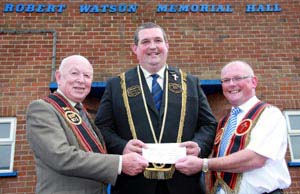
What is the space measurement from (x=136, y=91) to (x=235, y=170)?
1003 mm

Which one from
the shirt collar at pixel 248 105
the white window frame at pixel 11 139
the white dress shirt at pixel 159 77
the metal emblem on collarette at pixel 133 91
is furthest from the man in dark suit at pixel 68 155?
the white window frame at pixel 11 139

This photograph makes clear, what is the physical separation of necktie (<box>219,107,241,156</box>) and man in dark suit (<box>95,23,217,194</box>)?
0.43 ft

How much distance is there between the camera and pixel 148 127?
120 inches

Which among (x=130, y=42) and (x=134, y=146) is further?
(x=130, y=42)

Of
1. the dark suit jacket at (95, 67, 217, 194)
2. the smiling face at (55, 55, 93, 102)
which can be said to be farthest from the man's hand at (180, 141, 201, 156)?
the smiling face at (55, 55, 93, 102)

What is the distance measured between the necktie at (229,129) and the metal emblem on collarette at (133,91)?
77cm

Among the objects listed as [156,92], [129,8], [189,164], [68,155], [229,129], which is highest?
[129,8]

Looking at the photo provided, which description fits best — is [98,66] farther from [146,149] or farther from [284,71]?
[146,149]

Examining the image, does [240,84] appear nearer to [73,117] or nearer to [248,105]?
[248,105]

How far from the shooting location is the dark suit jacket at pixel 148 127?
300 cm

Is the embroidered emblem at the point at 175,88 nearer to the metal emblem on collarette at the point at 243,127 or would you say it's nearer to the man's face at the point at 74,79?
the metal emblem on collarette at the point at 243,127

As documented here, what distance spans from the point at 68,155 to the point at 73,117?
1.21 feet

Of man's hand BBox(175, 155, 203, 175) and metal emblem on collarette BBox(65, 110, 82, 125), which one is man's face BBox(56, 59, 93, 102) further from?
man's hand BBox(175, 155, 203, 175)

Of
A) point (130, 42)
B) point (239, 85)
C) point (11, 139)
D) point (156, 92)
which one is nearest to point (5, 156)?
point (11, 139)
